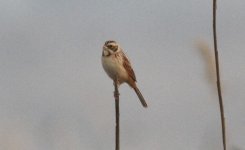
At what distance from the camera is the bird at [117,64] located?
1152cm

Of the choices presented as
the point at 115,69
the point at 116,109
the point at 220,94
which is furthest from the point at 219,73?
the point at 115,69

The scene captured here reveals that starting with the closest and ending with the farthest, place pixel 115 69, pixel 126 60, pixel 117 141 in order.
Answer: pixel 117 141 → pixel 115 69 → pixel 126 60

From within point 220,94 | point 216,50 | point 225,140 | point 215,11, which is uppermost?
point 215,11

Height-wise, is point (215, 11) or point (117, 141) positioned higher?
point (215, 11)

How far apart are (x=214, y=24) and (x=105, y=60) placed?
7141 millimetres

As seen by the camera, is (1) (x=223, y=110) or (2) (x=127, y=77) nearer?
(1) (x=223, y=110)

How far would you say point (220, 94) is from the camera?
184 inches

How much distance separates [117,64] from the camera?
38.5 ft

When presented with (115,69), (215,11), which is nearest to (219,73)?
(215,11)

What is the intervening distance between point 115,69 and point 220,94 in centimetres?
692

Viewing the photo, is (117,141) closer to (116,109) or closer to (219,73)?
(116,109)

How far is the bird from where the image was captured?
37.8 feet

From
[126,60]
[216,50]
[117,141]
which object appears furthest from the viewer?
[126,60]

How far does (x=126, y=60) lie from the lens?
12.3 meters
